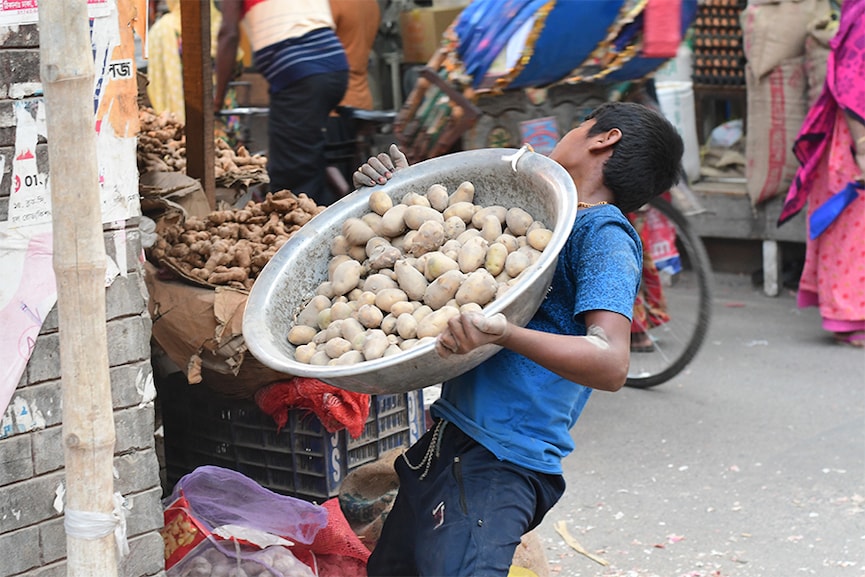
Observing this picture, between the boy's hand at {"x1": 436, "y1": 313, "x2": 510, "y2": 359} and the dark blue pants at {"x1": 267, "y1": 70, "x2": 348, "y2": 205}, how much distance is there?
3.47m

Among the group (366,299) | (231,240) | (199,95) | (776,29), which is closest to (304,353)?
(366,299)

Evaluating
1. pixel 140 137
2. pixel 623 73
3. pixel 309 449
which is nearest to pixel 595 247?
pixel 309 449

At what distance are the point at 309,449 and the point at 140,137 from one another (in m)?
1.46

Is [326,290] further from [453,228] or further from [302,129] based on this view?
[302,129]

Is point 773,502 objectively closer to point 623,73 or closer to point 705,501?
point 705,501

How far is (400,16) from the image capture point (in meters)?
8.66

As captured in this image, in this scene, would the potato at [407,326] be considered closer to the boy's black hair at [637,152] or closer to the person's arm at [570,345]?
the person's arm at [570,345]

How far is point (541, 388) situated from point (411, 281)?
355mm

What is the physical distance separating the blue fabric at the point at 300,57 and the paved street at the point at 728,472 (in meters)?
1.99

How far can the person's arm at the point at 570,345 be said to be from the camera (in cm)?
192

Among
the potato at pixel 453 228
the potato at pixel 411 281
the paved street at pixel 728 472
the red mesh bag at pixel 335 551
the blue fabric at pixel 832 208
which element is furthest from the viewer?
the blue fabric at pixel 832 208

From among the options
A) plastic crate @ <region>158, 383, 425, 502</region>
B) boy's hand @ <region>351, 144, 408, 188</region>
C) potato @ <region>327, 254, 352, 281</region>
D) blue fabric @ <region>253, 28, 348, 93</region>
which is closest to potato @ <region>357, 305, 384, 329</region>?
potato @ <region>327, 254, 352, 281</region>

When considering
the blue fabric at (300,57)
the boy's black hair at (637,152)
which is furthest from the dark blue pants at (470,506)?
the blue fabric at (300,57)

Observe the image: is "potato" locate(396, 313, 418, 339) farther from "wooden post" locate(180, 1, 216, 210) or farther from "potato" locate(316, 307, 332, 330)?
"wooden post" locate(180, 1, 216, 210)
